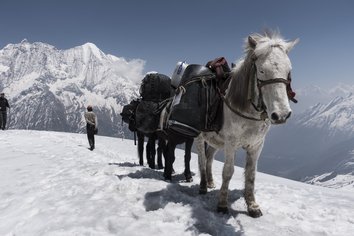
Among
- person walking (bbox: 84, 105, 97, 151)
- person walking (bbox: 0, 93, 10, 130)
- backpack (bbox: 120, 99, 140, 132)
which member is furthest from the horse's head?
person walking (bbox: 0, 93, 10, 130)

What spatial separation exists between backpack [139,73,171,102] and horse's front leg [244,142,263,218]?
5305 millimetres

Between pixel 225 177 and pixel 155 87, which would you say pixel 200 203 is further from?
pixel 155 87

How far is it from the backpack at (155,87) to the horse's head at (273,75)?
6260mm

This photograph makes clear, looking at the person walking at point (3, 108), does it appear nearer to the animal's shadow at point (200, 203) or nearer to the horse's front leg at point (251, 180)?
the animal's shadow at point (200, 203)

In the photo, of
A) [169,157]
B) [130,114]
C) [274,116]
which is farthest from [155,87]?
[274,116]

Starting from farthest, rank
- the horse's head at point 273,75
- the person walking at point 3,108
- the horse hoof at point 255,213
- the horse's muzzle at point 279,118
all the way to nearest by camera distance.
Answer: the person walking at point 3,108
the horse hoof at point 255,213
the horse's head at point 273,75
the horse's muzzle at point 279,118

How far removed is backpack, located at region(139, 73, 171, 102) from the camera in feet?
42.4

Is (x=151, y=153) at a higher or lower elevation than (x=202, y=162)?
lower

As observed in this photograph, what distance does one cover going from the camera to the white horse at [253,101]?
627 cm

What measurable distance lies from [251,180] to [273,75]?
3097mm

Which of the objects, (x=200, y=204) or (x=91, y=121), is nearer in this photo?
(x=200, y=204)

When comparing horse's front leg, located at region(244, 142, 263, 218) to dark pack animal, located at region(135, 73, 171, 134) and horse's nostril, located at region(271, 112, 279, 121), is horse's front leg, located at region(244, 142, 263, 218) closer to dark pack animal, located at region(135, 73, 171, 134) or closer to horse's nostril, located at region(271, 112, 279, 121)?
horse's nostril, located at region(271, 112, 279, 121)

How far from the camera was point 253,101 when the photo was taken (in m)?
7.23

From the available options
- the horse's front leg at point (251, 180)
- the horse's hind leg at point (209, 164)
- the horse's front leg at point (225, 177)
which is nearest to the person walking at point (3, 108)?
the horse's hind leg at point (209, 164)
